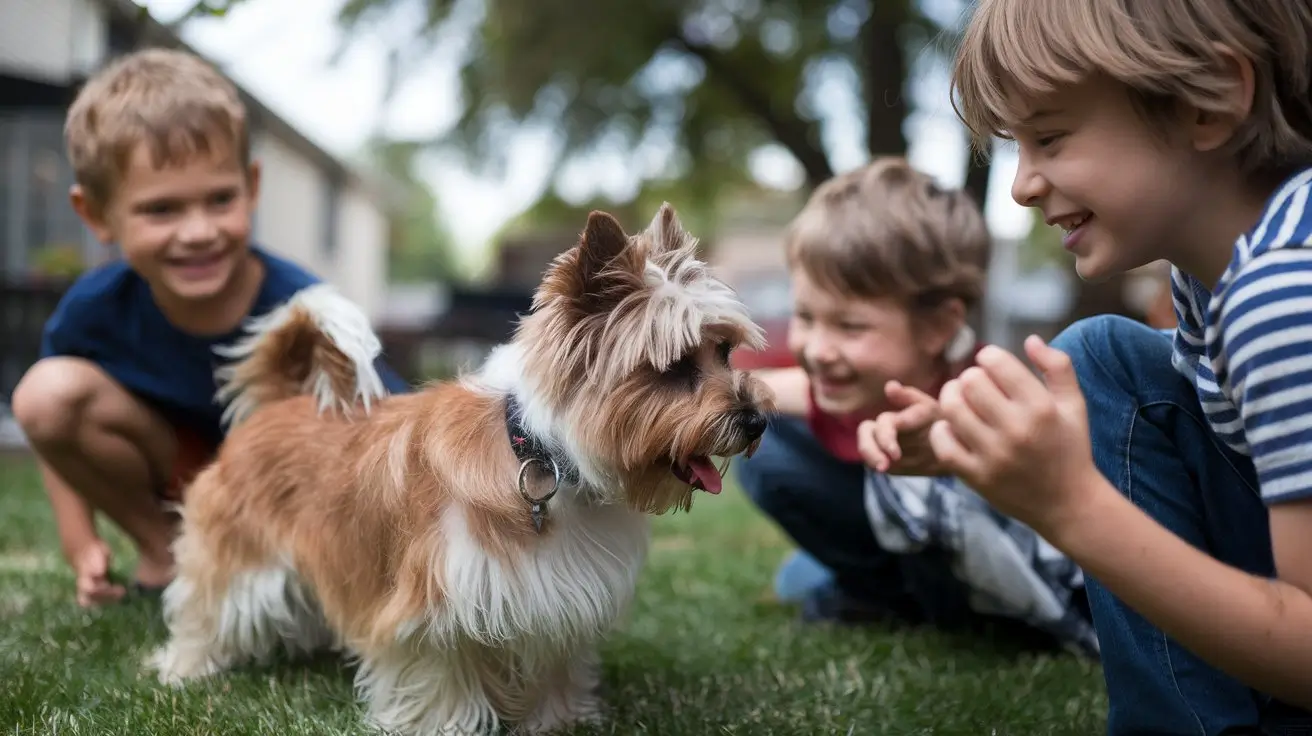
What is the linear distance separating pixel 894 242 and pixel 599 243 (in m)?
1.35

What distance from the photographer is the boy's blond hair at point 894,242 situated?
3.42m

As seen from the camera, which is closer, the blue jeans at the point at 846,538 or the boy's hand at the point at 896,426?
the boy's hand at the point at 896,426

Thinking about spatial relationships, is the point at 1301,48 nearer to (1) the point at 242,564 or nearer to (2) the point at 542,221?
(1) the point at 242,564

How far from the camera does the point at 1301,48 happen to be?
5.89ft

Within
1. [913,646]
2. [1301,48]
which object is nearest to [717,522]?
[913,646]

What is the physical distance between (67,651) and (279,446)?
94 centimetres

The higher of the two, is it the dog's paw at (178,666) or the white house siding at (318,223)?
the dog's paw at (178,666)

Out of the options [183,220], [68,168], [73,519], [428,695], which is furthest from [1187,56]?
[68,168]

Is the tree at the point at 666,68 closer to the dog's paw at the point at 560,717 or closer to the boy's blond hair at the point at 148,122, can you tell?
the boy's blond hair at the point at 148,122

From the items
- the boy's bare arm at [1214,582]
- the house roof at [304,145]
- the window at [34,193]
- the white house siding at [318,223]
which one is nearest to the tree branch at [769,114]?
the house roof at [304,145]

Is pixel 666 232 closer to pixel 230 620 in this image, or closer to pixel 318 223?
pixel 230 620

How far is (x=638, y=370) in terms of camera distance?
2.48 meters

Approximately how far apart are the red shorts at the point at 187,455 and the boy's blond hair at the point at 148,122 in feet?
3.03

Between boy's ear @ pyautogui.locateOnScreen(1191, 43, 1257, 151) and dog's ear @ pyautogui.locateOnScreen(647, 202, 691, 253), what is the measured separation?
1215 mm
